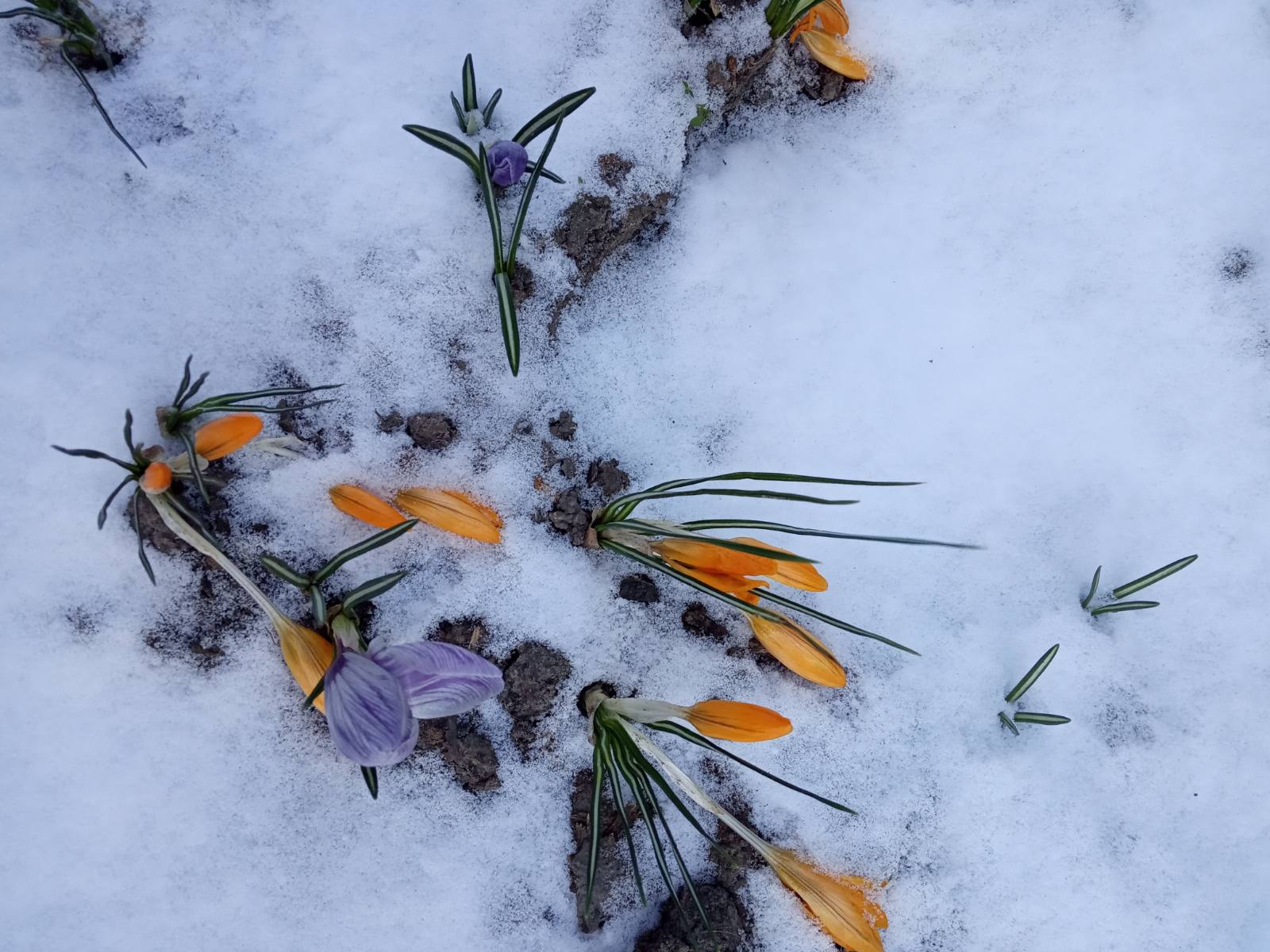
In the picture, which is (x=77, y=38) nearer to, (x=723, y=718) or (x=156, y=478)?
(x=156, y=478)

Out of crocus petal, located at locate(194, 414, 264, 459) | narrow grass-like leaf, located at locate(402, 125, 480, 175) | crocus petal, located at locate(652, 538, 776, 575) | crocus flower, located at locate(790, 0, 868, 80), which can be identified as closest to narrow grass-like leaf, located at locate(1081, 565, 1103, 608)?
crocus petal, located at locate(652, 538, 776, 575)

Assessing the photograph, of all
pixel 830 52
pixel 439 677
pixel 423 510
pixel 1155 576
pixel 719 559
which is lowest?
Answer: pixel 439 677

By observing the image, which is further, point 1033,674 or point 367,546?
point 1033,674

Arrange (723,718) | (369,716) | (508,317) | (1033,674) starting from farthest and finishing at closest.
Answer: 1. (1033,674)
2. (723,718)
3. (508,317)
4. (369,716)

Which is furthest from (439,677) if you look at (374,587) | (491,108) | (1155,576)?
(1155,576)

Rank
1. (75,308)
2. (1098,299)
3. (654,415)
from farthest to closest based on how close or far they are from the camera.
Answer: (1098,299), (654,415), (75,308)

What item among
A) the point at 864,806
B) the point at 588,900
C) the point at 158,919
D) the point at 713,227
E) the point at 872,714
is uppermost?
the point at 713,227

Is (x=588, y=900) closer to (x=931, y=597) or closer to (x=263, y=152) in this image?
(x=931, y=597)

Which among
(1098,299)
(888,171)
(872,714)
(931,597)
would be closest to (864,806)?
(872,714)
